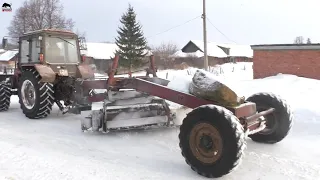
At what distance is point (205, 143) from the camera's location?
440cm

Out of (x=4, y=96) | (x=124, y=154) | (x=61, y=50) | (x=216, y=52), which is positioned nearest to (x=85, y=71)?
(x=61, y=50)

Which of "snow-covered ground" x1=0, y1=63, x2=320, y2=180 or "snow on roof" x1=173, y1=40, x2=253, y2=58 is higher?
"snow on roof" x1=173, y1=40, x2=253, y2=58

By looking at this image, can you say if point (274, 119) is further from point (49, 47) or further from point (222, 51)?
point (222, 51)

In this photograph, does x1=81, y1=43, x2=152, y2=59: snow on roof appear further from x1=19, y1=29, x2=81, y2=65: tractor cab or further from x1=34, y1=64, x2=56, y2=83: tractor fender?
x1=34, y1=64, x2=56, y2=83: tractor fender

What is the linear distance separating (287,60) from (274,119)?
49.0 ft

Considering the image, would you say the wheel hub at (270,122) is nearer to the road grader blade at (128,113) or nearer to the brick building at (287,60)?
the road grader blade at (128,113)

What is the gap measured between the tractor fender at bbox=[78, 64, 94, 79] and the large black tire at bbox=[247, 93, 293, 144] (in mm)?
4329

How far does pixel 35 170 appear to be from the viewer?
4438mm

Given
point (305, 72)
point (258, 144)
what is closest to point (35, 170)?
point (258, 144)

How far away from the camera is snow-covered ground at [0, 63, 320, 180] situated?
4.39 metres

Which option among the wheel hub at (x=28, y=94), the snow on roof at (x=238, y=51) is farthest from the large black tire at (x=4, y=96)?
the snow on roof at (x=238, y=51)

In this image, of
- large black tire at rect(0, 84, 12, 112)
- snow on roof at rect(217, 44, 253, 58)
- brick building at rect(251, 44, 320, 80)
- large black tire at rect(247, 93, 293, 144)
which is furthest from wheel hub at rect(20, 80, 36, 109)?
snow on roof at rect(217, 44, 253, 58)

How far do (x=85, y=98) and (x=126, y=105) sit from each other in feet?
4.71

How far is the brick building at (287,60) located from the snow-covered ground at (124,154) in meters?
12.5
